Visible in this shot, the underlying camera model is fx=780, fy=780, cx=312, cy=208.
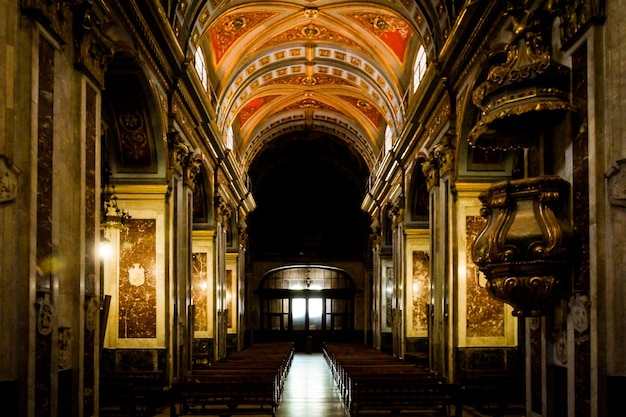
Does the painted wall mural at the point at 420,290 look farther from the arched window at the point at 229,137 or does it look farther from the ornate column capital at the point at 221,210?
the arched window at the point at 229,137

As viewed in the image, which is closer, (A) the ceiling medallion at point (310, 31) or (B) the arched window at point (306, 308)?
(A) the ceiling medallion at point (310, 31)

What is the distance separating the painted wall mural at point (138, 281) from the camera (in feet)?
48.1

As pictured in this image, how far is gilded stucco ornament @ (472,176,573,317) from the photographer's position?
791cm

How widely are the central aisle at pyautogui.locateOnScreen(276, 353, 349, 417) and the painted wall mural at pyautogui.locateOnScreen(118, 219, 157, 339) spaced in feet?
10.1

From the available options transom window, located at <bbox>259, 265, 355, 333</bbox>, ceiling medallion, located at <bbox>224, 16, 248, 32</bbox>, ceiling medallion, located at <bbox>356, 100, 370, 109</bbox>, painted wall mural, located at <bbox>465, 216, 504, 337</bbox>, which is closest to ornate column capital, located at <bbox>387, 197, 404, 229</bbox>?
ceiling medallion, located at <bbox>356, 100, 370, 109</bbox>

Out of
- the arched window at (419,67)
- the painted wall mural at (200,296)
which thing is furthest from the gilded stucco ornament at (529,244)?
the painted wall mural at (200,296)

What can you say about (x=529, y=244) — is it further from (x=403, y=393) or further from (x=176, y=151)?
(x=176, y=151)

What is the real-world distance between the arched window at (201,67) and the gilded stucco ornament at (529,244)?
41.3 feet

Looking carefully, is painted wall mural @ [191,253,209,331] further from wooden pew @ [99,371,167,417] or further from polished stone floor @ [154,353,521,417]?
wooden pew @ [99,371,167,417]

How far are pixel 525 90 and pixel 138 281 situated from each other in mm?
8982

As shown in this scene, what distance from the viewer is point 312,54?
24.5m

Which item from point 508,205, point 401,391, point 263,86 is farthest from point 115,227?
point 263,86

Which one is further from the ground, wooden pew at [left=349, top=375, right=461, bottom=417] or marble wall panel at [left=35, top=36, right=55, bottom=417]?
marble wall panel at [left=35, top=36, right=55, bottom=417]

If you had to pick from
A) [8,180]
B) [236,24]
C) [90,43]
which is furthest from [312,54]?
[8,180]
